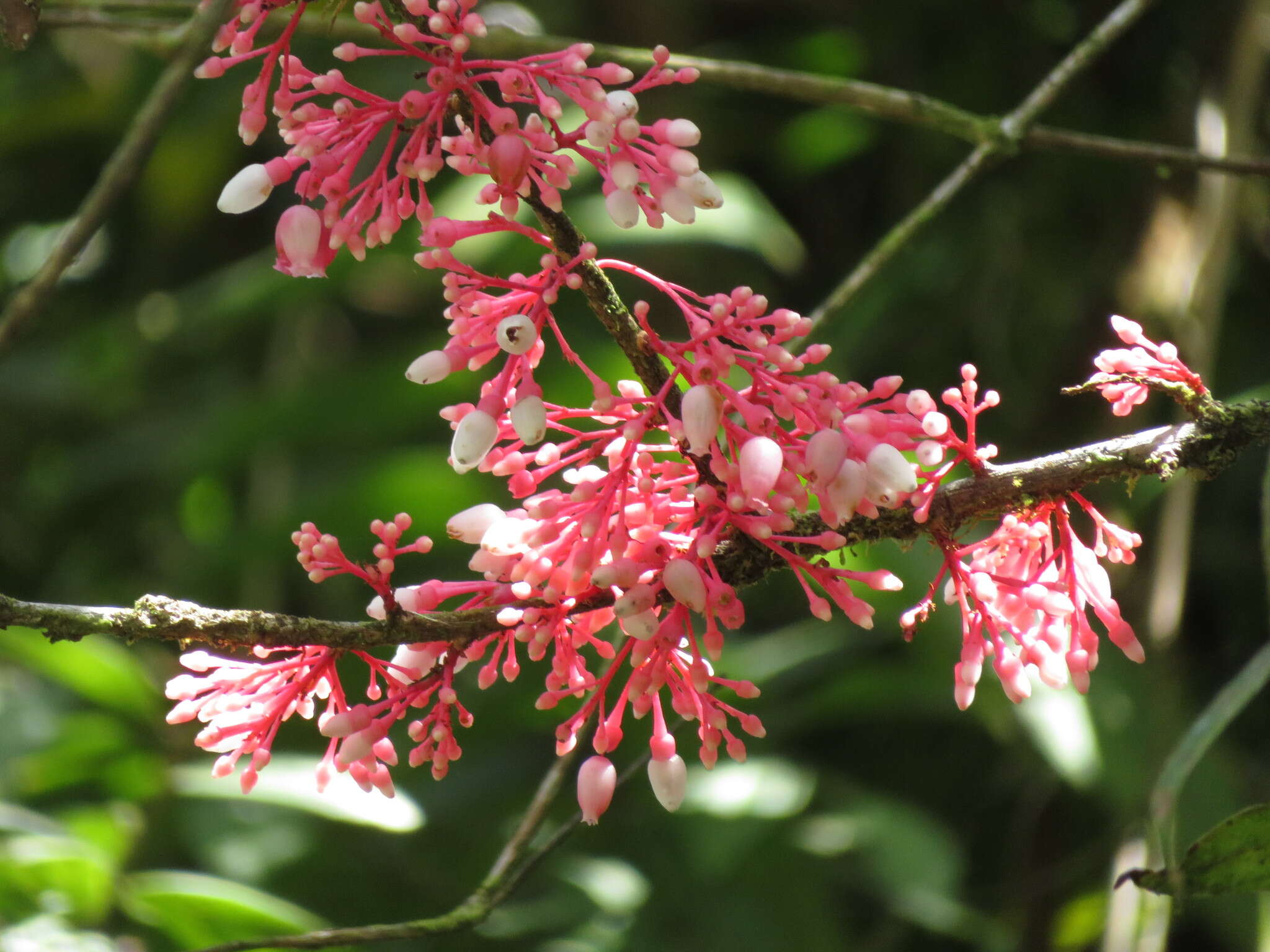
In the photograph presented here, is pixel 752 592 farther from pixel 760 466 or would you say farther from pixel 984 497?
pixel 760 466

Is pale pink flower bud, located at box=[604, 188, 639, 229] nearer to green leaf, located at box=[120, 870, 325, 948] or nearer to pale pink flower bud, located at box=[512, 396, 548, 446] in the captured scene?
pale pink flower bud, located at box=[512, 396, 548, 446]

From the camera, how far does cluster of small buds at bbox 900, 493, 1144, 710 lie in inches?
31.9

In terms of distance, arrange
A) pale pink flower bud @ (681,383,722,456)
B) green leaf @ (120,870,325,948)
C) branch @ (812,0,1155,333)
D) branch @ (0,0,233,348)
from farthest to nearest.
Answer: green leaf @ (120,870,325,948) → branch @ (812,0,1155,333) → pale pink flower bud @ (681,383,722,456) → branch @ (0,0,233,348)

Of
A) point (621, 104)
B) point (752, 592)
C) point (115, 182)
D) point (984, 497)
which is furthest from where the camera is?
point (752, 592)

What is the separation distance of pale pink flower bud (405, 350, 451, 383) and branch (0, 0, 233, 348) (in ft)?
0.63

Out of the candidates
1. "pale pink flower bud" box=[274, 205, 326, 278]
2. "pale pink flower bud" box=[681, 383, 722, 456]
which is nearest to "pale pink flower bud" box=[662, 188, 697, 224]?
"pale pink flower bud" box=[681, 383, 722, 456]

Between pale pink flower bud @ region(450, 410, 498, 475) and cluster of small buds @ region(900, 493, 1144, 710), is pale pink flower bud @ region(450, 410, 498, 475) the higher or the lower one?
the lower one

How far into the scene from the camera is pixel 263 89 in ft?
2.49

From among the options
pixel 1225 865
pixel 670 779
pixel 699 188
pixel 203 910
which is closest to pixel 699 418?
pixel 699 188

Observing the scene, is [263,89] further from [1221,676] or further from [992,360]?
[1221,676]

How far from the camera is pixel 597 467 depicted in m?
0.78

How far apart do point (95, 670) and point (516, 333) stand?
1899 millimetres

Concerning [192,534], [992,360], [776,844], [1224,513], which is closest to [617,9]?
[992,360]

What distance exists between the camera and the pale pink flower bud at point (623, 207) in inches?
28.6
